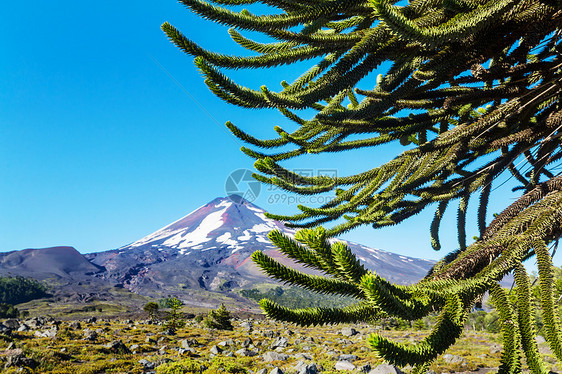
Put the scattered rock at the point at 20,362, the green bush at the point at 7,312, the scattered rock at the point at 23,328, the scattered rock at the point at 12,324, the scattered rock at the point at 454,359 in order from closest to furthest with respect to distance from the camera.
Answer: the scattered rock at the point at 20,362
the scattered rock at the point at 454,359
the scattered rock at the point at 23,328
the scattered rock at the point at 12,324
the green bush at the point at 7,312

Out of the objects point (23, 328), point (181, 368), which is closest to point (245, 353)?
point (181, 368)

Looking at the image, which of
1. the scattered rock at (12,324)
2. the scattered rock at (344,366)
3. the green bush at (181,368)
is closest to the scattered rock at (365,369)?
the scattered rock at (344,366)

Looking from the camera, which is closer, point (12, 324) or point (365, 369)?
point (365, 369)

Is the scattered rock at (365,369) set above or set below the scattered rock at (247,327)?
above

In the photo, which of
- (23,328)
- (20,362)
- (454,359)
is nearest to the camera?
(20,362)

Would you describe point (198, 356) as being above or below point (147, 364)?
below

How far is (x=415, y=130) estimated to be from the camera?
137 inches

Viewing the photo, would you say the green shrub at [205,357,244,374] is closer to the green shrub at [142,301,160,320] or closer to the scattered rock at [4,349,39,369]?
the scattered rock at [4,349,39,369]

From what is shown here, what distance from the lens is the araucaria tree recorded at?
4.42ft

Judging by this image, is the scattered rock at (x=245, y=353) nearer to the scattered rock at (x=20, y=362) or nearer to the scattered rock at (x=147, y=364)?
the scattered rock at (x=147, y=364)

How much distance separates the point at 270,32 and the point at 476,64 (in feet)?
6.42

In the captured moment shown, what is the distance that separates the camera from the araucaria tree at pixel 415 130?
1349 millimetres

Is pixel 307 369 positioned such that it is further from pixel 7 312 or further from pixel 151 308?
pixel 7 312

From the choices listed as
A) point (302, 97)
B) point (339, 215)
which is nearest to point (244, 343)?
point (339, 215)
